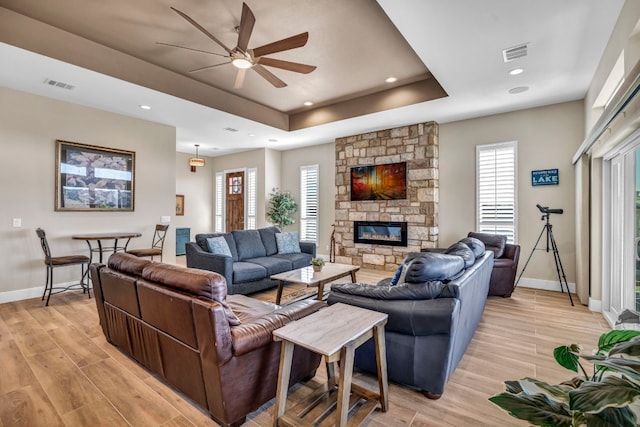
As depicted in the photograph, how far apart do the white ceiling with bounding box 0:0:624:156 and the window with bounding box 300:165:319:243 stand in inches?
70.2

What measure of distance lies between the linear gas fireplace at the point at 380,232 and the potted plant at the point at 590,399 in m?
5.36

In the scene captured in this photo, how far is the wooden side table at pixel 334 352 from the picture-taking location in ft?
5.27

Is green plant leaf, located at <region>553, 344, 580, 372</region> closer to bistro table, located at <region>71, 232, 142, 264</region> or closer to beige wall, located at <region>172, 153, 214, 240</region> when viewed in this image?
bistro table, located at <region>71, 232, 142, 264</region>

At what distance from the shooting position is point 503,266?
4395 mm

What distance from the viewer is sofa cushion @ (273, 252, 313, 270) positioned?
207 inches

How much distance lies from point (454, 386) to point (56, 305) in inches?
190

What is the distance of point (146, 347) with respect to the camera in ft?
7.57

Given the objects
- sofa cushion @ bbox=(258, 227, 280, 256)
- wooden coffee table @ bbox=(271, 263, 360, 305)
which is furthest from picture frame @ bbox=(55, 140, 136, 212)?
wooden coffee table @ bbox=(271, 263, 360, 305)

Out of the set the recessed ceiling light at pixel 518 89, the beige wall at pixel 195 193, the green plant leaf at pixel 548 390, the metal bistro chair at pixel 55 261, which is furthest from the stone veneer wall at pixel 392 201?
the green plant leaf at pixel 548 390

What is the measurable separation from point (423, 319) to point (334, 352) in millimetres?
816

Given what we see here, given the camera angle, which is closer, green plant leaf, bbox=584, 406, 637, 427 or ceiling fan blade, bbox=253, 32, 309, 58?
green plant leaf, bbox=584, 406, 637, 427

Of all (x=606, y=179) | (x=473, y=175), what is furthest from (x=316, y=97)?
(x=606, y=179)

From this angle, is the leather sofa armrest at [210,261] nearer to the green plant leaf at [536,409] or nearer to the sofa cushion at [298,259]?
the sofa cushion at [298,259]

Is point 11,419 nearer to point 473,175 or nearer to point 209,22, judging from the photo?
point 209,22
